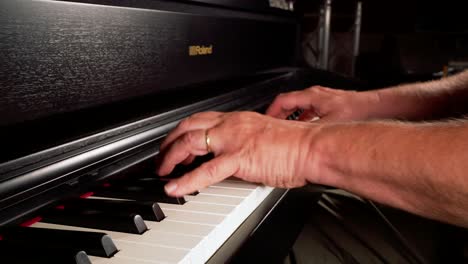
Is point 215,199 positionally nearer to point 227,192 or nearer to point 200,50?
point 227,192

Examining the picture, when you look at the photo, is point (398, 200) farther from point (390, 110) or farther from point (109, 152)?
point (390, 110)

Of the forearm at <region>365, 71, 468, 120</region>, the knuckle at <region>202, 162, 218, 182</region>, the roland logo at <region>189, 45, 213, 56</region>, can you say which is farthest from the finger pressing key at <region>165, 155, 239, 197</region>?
the forearm at <region>365, 71, 468, 120</region>

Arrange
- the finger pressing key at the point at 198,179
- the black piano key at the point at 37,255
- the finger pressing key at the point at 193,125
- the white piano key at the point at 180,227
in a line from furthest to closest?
the finger pressing key at the point at 193,125 → the finger pressing key at the point at 198,179 → the white piano key at the point at 180,227 → the black piano key at the point at 37,255

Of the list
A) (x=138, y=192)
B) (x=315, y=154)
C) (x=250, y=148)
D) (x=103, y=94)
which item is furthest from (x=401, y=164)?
(x=103, y=94)

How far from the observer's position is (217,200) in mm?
845

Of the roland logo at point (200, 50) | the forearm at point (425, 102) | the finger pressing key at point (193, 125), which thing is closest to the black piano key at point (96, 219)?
the finger pressing key at point (193, 125)

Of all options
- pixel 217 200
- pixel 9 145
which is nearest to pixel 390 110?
pixel 217 200

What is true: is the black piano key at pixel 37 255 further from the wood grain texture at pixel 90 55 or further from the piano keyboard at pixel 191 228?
the wood grain texture at pixel 90 55

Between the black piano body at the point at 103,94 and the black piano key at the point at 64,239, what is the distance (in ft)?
0.10

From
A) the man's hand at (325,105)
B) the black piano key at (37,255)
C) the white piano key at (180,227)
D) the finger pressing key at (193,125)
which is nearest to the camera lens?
the black piano key at (37,255)

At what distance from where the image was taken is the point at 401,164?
2.59ft

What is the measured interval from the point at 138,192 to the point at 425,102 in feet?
3.62

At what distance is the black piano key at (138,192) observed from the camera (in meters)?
0.83

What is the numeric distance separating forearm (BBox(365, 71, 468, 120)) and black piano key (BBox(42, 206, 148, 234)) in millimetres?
1039
